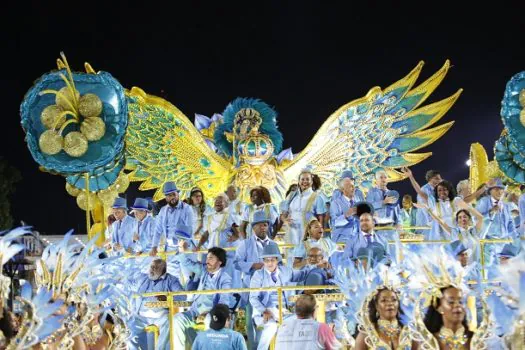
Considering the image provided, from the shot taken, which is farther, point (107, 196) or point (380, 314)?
point (107, 196)

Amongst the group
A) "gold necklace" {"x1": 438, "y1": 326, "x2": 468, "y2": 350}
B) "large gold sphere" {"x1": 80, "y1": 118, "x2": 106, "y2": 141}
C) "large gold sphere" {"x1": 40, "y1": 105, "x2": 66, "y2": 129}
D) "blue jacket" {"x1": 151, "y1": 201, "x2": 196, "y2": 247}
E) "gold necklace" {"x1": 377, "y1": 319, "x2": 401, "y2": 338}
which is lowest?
"gold necklace" {"x1": 438, "y1": 326, "x2": 468, "y2": 350}

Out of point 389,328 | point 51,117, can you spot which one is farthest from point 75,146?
point 389,328

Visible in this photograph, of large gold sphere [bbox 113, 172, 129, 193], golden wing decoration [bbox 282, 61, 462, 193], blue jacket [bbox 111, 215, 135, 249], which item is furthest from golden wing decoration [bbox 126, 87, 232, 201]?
blue jacket [bbox 111, 215, 135, 249]

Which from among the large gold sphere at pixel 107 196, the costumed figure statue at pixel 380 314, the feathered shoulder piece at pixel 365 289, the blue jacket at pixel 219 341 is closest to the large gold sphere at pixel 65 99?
the large gold sphere at pixel 107 196

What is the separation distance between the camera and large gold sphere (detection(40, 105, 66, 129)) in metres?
10.4

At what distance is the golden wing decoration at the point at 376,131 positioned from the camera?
13.7m

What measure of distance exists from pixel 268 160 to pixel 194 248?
255 centimetres

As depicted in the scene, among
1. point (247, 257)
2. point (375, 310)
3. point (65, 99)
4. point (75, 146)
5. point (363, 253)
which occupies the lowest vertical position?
point (375, 310)

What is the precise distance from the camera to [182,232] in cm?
1074

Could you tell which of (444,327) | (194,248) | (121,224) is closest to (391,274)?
(444,327)

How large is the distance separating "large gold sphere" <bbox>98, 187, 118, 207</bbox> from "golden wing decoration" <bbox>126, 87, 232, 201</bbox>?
138 centimetres

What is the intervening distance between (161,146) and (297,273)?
18.3 ft

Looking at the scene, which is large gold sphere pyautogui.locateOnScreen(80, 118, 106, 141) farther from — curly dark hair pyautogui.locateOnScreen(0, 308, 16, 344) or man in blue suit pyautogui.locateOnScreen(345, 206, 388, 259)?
curly dark hair pyautogui.locateOnScreen(0, 308, 16, 344)

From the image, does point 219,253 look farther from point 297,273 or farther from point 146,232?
point 146,232
